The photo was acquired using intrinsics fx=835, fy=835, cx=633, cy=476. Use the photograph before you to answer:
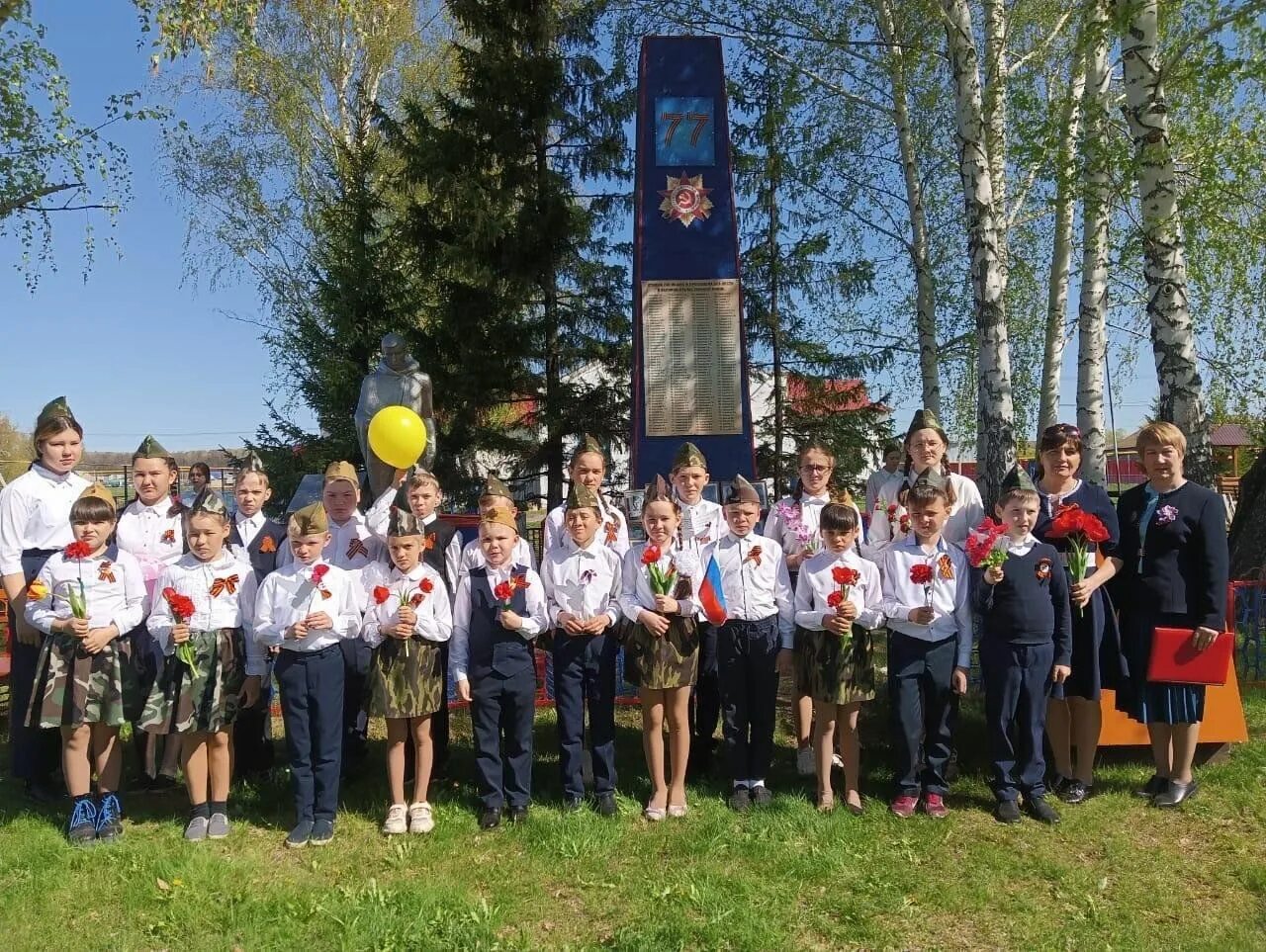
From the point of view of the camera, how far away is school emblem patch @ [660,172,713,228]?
7918mm

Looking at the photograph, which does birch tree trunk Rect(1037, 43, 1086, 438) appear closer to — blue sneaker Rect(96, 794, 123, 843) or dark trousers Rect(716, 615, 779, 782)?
dark trousers Rect(716, 615, 779, 782)

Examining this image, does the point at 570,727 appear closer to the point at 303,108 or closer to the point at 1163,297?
the point at 1163,297

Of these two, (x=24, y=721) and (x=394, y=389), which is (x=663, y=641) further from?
(x=394, y=389)

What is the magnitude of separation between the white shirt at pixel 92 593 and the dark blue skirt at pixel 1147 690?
504 centimetres

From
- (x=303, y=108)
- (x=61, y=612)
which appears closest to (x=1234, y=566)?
(x=61, y=612)

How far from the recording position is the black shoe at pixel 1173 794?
13.8 ft

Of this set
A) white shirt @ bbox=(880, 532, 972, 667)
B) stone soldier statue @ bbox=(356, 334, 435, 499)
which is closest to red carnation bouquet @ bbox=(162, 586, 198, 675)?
stone soldier statue @ bbox=(356, 334, 435, 499)

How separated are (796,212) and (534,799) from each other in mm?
9227

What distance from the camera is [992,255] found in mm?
7395

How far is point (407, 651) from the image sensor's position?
160 inches

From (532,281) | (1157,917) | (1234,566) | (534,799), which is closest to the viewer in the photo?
(1157,917)

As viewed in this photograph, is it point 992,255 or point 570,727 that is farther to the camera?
point 992,255

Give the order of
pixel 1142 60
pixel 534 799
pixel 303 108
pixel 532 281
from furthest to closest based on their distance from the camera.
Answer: pixel 303 108 → pixel 532 281 → pixel 1142 60 → pixel 534 799

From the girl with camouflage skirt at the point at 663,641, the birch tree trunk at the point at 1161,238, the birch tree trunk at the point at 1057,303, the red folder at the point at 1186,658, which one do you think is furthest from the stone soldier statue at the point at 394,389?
the birch tree trunk at the point at 1057,303
